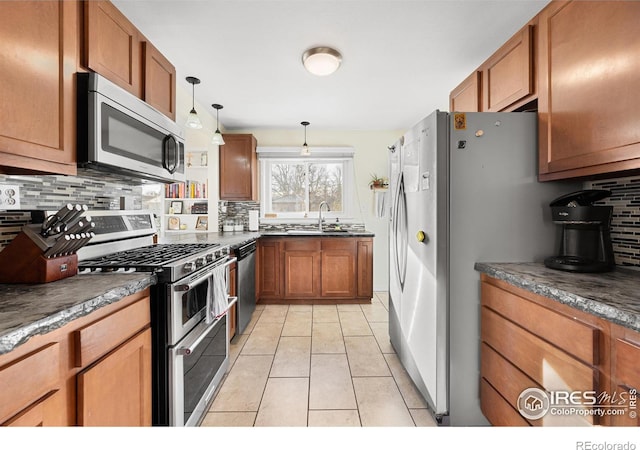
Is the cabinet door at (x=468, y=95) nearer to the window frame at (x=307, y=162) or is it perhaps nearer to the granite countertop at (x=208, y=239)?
the window frame at (x=307, y=162)

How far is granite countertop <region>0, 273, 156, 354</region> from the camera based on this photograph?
0.74 meters

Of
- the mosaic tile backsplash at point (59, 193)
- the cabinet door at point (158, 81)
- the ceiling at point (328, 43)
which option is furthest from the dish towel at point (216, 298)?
the ceiling at point (328, 43)

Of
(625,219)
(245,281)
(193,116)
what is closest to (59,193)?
(193,116)

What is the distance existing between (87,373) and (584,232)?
2.13 m

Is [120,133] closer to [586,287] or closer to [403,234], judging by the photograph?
[403,234]

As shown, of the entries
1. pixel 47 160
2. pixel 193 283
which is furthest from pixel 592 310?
pixel 47 160

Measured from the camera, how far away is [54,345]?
0.84m

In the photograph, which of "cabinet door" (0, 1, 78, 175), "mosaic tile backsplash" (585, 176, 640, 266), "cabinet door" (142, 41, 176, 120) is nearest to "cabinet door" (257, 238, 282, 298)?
"cabinet door" (142, 41, 176, 120)

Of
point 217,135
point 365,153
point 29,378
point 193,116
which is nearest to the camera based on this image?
point 29,378

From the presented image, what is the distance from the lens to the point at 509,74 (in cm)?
182

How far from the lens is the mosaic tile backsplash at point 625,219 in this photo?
1454 mm

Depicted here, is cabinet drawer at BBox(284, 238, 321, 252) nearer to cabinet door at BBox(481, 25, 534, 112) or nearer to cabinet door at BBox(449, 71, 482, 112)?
cabinet door at BBox(449, 71, 482, 112)

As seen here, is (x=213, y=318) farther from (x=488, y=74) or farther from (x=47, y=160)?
(x=488, y=74)

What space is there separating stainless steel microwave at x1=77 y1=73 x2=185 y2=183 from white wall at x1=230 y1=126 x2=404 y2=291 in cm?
261
